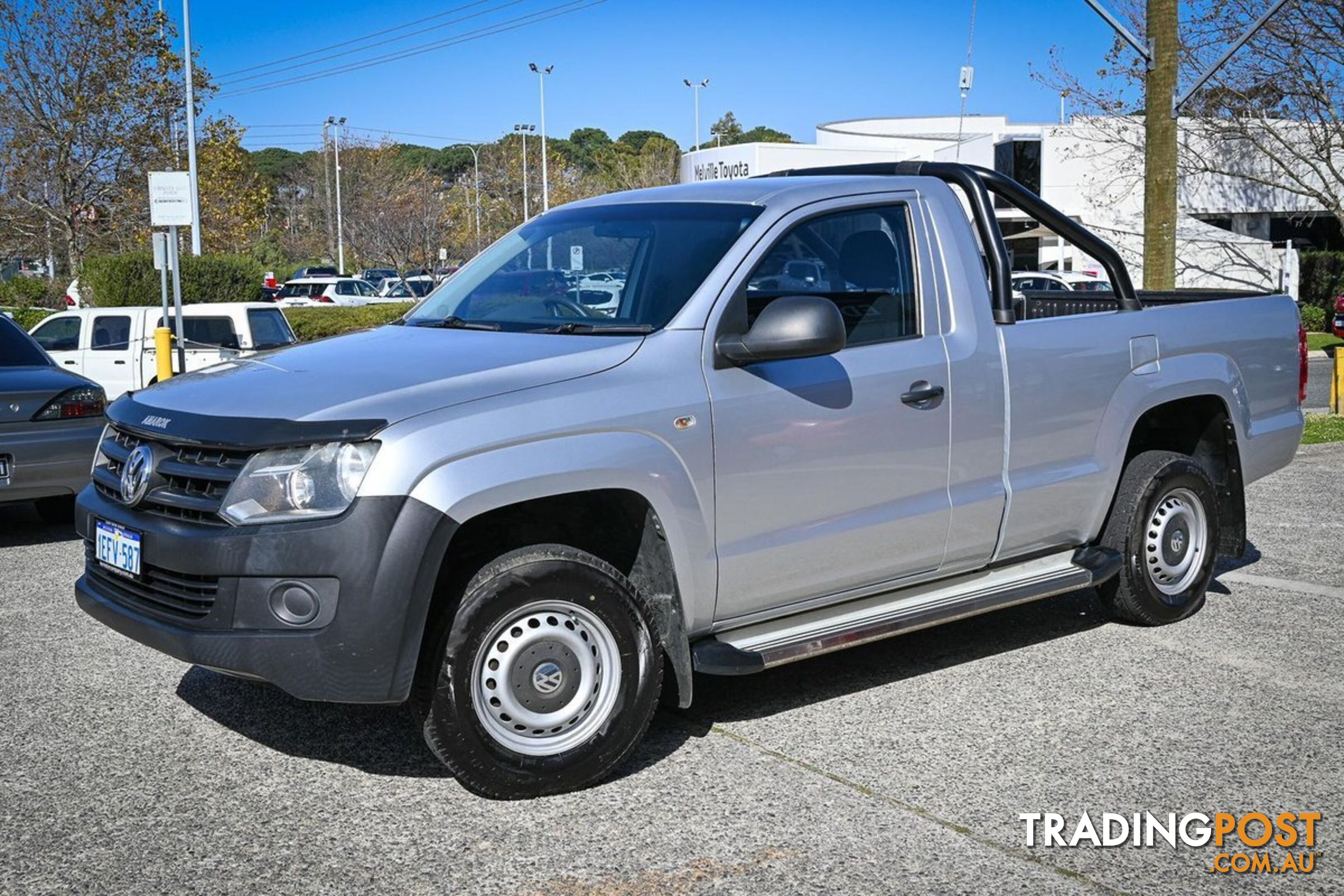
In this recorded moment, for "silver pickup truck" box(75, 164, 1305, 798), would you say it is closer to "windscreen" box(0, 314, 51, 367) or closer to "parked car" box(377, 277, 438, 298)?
"windscreen" box(0, 314, 51, 367)

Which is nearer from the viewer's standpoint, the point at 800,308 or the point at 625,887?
the point at 625,887

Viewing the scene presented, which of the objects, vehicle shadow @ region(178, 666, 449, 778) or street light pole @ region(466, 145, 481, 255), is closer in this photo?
vehicle shadow @ region(178, 666, 449, 778)

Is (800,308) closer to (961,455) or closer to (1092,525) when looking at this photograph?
(961,455)

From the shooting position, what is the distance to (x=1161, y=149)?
14.2 meters

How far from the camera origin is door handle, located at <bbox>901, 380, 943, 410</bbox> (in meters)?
5.13

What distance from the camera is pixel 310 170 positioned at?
277 ft

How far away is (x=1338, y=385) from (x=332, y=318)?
67.8 feet

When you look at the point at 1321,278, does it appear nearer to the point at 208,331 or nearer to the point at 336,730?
the point at 208,331

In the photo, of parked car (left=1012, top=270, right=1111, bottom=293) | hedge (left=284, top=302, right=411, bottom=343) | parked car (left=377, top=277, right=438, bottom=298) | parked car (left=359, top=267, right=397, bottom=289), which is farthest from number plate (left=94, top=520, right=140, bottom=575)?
parked car (left=359, top=267, right=397, bottom=289)

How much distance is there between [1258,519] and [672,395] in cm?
599

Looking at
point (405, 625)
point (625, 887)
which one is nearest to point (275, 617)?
point (405, 625)

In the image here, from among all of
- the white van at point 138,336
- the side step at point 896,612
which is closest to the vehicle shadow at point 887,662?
the side step at point 896,612

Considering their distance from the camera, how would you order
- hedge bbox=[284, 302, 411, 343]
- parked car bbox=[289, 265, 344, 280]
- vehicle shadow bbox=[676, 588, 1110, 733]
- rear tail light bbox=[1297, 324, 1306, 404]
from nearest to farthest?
vehicle shadow bbox=[676, 588, 1110, 733] → rear tail light bbox=[1297, 324, 1306, 404] → hedge bbox=[284, 302, 411, 343] → parked car bbox=[289, 265, 344, 280]

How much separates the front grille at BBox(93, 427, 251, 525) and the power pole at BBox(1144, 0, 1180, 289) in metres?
11.7
